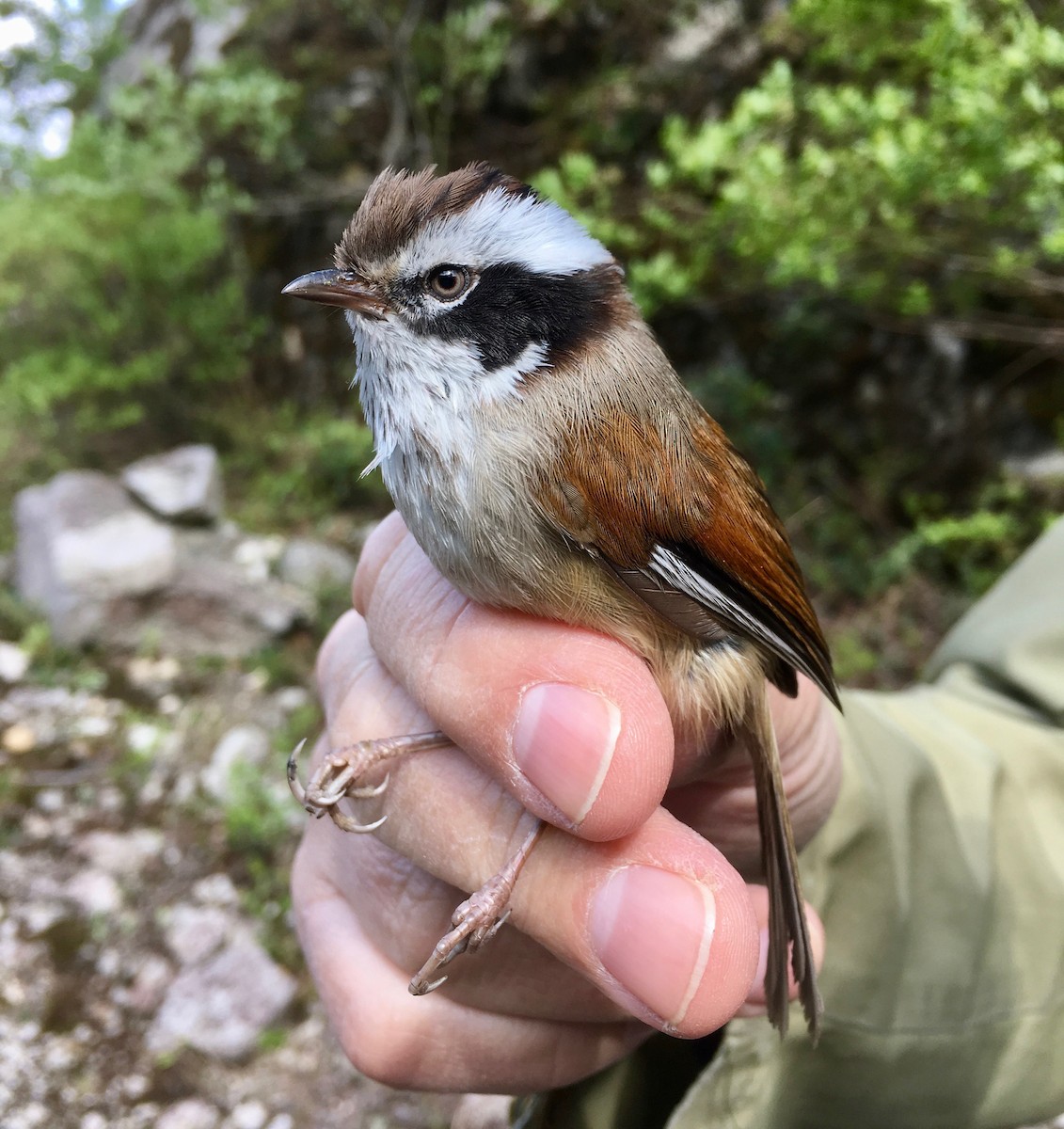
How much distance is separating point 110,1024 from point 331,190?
4.81 m

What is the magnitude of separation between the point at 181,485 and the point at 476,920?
3962 millimetres

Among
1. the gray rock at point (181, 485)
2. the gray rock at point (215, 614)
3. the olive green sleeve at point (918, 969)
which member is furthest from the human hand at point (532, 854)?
the gray rock at point (181, 485)

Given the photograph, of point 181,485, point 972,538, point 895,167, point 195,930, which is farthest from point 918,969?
point 181,485

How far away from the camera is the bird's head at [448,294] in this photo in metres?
1.12

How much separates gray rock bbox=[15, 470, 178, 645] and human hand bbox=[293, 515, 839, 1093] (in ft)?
8.95

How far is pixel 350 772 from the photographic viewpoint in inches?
47.6

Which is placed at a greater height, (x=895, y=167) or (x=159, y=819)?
(x=895, y=167)

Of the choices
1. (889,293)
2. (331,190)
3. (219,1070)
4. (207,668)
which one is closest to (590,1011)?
(219,1070)

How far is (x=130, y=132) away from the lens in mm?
5578

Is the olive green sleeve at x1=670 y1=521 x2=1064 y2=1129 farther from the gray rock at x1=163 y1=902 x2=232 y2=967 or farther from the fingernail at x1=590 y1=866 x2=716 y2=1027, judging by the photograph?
the gray rock at x1=163 y1=902 x2=232 y2=967

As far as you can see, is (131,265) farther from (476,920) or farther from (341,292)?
(476,920)

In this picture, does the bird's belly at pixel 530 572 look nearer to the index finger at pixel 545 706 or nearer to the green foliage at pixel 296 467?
the index finger at pixel 545 706

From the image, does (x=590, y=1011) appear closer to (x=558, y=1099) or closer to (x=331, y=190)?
(x=558, y=1099)

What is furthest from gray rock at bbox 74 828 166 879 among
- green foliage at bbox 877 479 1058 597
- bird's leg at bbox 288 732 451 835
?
green foliage at bbox 877 479 1058 597
